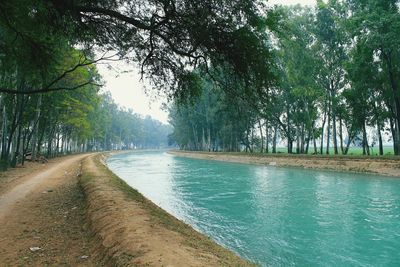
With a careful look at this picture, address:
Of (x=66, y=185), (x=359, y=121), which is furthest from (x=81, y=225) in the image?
(x=359, y=121)

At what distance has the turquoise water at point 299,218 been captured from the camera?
8.78 m

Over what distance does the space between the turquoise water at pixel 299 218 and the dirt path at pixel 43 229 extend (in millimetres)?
3897

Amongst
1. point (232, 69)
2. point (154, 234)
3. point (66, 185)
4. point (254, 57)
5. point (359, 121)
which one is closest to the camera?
point (154, 234)

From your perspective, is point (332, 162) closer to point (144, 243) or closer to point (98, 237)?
point (98, 237)

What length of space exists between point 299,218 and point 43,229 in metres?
8.40

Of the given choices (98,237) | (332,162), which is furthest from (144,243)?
(332,162)

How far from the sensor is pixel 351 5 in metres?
34.5

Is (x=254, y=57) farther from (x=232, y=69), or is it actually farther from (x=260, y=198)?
(x=260, y=198)

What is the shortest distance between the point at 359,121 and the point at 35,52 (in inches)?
1353

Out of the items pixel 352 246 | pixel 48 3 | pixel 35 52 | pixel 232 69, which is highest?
pixel 48 3

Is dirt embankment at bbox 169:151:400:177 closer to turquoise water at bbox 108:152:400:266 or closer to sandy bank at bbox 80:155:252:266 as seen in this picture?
turquoise water at bbox 108:152:400:266

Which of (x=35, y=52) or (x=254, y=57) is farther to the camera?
(x=35, y=52)

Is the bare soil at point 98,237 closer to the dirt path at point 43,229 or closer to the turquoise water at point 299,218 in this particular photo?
the dirt path at point 43,229

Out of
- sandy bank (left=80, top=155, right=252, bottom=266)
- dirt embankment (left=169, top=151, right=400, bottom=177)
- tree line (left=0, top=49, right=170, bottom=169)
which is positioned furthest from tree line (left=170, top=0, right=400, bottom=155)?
sandy bank (left=80, top=155, right=252, bottom=266)
